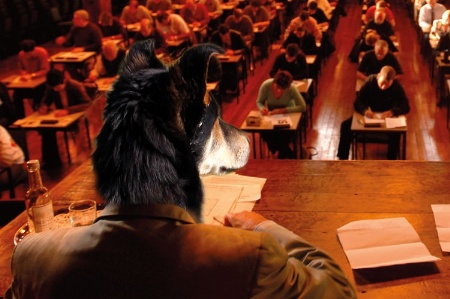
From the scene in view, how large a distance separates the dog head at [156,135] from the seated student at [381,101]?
17.0 feet

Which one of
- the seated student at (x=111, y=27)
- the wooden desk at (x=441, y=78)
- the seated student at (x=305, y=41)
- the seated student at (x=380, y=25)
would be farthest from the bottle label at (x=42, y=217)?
the seated student at (x=111, y=27)

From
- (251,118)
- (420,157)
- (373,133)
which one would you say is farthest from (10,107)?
(420,157)

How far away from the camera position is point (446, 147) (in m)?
6.99

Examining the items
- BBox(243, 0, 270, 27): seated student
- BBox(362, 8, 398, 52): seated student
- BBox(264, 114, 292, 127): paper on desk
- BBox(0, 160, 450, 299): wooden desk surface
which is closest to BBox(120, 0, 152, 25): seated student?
Answer: BBox(243, 0, 270, 27): seated student

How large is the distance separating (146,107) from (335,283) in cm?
50

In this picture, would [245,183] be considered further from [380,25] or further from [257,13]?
[257,13]

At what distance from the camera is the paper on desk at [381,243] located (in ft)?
5.65

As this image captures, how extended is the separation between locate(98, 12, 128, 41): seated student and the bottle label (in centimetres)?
947

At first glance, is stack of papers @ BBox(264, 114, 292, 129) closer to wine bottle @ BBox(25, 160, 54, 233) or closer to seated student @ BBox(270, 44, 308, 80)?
seated student @ BBox(270, 44, 308, 80)

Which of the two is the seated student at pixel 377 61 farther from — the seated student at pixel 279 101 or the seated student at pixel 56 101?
the seated student at pixel 56 101

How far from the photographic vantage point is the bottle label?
1963 millimetres

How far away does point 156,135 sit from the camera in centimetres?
111

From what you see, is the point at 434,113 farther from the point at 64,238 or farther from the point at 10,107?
the point at 64,238

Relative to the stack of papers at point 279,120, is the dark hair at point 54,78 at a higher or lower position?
higher
